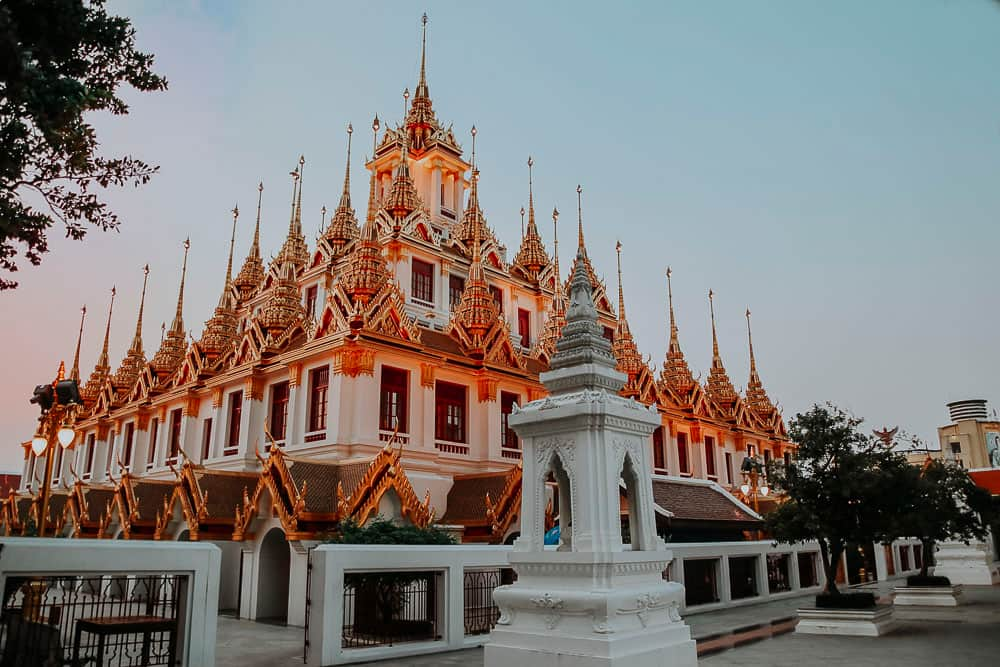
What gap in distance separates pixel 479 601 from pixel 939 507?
37.2ft

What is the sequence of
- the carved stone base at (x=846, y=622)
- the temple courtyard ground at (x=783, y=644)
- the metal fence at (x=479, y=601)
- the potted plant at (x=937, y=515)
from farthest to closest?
1. the potted plant at (x=937, y=515)
2. the carved stone base at (x=846, y=622)
3. the metal fence at (x=479, y=601)
4. the temple courtyard ground at (x=783, y=644)

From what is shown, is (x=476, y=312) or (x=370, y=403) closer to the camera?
(x=370, y=403)

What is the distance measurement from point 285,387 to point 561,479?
45.5 ft

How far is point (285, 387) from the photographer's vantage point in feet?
70.6

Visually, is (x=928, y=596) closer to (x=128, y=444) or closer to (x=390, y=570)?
(x=390, y=570)

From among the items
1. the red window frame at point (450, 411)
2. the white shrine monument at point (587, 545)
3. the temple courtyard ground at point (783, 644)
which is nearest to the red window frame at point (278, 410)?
the red window frame at point (450, 411)

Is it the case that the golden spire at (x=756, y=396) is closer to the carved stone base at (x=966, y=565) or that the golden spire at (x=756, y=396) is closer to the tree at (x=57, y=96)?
the carved stone base at (x=966, y=565)

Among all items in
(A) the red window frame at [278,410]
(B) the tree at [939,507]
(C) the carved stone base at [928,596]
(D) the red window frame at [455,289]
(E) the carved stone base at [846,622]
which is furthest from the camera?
(D) the red window frame at [455,289]

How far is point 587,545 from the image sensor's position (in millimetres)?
7898

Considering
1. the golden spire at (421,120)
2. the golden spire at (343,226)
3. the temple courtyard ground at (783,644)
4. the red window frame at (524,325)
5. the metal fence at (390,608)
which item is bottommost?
the temple courtyard ground at (783,644)

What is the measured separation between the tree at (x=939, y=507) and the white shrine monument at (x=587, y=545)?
7.74 metres

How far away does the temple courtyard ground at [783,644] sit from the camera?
420 inches

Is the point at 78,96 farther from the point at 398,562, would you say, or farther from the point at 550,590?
the point at 398,562

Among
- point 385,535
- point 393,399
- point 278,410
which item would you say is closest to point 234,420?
point 278,410
